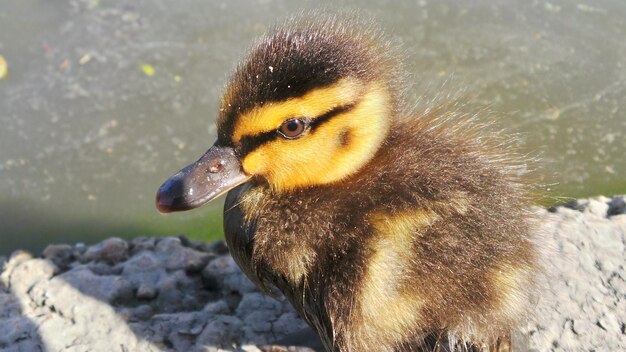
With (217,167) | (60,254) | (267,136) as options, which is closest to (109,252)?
(60,254)

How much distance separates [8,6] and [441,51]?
2.12 m

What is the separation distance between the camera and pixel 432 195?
1613 millimetres

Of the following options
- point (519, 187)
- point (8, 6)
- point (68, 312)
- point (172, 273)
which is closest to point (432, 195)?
point (519, 187)

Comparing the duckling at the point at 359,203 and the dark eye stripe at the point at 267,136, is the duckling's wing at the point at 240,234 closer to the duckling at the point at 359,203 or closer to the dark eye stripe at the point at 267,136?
the duckling at the point at 359,203

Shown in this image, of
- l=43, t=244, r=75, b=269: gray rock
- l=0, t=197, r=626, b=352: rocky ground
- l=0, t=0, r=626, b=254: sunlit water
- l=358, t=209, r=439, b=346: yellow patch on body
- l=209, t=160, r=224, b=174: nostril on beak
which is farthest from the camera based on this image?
l=0, t=0, r=626, b=254: sunlit water

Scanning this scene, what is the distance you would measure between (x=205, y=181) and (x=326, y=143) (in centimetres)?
31

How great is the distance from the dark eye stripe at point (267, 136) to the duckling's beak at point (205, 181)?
37 mm

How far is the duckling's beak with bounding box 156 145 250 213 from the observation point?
170 cm

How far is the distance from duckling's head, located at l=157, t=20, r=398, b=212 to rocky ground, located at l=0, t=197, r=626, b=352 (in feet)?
1.77

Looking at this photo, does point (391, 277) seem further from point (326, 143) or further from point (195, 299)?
point (195, 299)

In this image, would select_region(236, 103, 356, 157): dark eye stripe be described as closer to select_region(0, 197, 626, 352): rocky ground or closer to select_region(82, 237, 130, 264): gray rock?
select_region(0, 197, 626, 352): rocky ground

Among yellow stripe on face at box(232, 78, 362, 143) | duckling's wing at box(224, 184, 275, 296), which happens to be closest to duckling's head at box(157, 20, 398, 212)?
yellow stripe on face at box(232, 78, 362, 143)

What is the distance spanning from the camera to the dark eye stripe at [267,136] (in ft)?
5.26

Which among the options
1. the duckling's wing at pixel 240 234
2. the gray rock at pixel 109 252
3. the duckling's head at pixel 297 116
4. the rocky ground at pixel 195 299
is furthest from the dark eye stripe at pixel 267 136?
the gray rock at pixel 109 252
